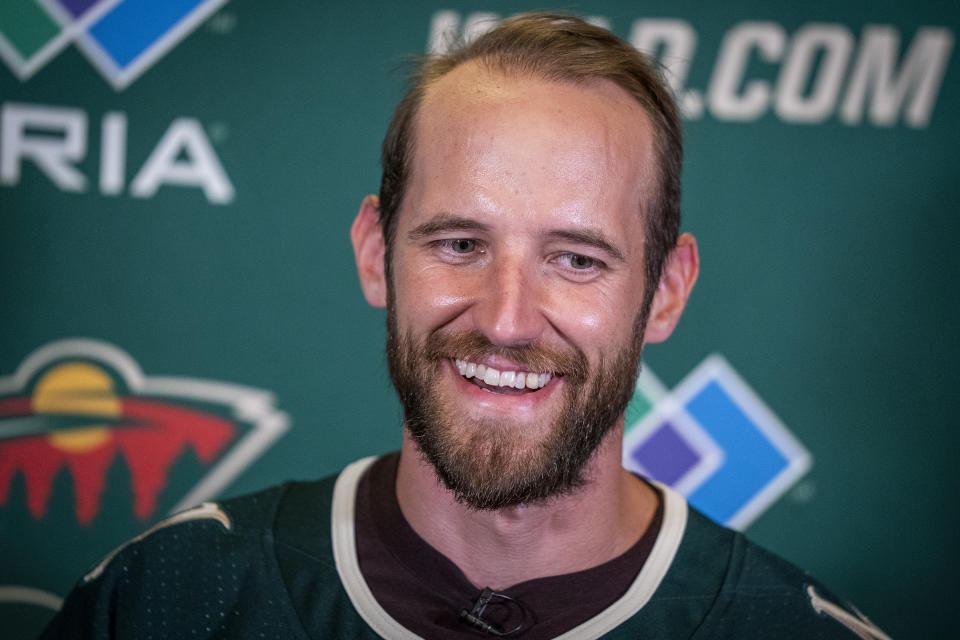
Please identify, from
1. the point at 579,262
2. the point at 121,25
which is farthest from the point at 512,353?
the point at 121,25

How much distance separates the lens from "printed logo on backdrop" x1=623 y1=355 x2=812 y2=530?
224cm

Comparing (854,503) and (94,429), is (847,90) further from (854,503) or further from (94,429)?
(94,429)

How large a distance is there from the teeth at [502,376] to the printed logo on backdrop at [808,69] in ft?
3.86

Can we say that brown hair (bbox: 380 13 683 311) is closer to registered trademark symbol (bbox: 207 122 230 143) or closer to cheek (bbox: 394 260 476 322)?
cheek (bbox: 394 260 476 322)

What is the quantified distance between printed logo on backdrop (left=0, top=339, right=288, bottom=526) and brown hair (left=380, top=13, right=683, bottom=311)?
1155 mm

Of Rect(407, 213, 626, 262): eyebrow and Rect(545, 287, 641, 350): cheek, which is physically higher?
Rect(407, 213, 626, 262): eyebrow

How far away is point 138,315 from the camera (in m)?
2.35

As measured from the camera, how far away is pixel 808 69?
7.18 feet

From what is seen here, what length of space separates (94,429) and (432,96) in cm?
147

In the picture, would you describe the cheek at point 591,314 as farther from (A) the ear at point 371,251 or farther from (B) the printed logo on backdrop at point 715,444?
(B) the printed logo on backdrop at point 715,444

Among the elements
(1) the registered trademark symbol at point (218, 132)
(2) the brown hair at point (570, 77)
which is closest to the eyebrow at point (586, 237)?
(2) the brown hair at point (570, 77)

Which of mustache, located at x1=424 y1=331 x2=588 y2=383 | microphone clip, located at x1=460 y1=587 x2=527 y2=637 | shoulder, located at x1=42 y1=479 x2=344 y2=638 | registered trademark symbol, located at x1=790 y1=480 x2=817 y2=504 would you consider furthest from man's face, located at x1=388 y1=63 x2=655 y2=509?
registered trademark symbol, located at x1=790 y1=480 x2=817 y2=504

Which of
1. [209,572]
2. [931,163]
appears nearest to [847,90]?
[931,163]

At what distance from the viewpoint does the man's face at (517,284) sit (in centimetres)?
116
